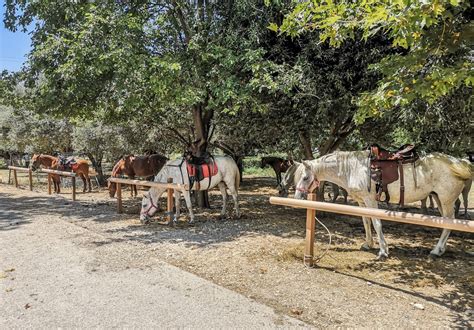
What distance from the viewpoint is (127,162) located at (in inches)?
422

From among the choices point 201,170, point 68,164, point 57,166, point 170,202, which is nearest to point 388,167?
point 201,170

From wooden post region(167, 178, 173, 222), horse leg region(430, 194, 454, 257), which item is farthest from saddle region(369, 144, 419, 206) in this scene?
wooden post region(167, 178, 173, 222)

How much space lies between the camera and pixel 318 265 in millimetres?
4508

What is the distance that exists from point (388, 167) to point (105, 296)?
166 inches

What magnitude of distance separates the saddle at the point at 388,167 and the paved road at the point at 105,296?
2824 millimetres

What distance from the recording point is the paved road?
2.99 m

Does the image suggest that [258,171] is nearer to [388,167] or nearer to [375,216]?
[388,167]

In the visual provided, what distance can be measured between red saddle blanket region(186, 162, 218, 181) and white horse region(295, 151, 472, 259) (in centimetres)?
287

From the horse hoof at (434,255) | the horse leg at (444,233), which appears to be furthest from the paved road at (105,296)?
the horse leg at (444,233)

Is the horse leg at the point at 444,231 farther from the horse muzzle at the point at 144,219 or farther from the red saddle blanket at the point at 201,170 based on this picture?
the horse muzzle at the point at 144,219

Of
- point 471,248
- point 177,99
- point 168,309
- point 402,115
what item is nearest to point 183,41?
point 177,99

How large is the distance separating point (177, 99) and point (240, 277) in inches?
144

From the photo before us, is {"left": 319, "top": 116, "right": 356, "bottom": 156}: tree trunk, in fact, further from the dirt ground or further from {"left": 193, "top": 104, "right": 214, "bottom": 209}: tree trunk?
{"left": 193, "top": 104, "right": 214, "bottom": 209}: tree trunk

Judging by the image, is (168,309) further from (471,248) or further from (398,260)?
(471,248)
